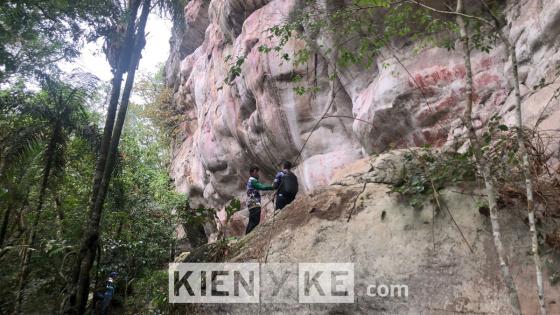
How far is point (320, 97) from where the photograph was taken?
1184cm

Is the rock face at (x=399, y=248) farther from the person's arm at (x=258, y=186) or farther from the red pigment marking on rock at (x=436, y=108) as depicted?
the red pigment marking on rock at (x=436, y=108)

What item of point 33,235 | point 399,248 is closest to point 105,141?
point 33,235

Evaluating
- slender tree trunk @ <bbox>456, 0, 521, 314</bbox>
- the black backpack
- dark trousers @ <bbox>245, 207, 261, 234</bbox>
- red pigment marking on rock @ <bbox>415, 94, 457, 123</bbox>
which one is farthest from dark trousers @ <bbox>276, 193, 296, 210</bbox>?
slender tree trunk @ <bbox>456, 0, 521, 314</bbox>

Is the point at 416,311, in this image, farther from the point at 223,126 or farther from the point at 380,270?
the point at 223,126

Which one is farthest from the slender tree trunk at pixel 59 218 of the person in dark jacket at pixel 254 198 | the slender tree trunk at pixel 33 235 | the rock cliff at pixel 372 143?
the rock cliff at pixel 372 143

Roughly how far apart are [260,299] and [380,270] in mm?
1434

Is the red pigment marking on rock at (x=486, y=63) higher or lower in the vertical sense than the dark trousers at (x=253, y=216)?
higher

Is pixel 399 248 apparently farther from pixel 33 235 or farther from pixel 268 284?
pixel 33 235

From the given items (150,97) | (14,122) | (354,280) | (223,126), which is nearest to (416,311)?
(354,280)

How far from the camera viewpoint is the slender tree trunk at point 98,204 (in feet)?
24.9

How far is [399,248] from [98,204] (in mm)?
5658

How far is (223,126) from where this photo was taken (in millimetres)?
16359

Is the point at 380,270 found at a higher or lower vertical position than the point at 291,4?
lower

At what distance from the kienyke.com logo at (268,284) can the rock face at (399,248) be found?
73 millimetres
